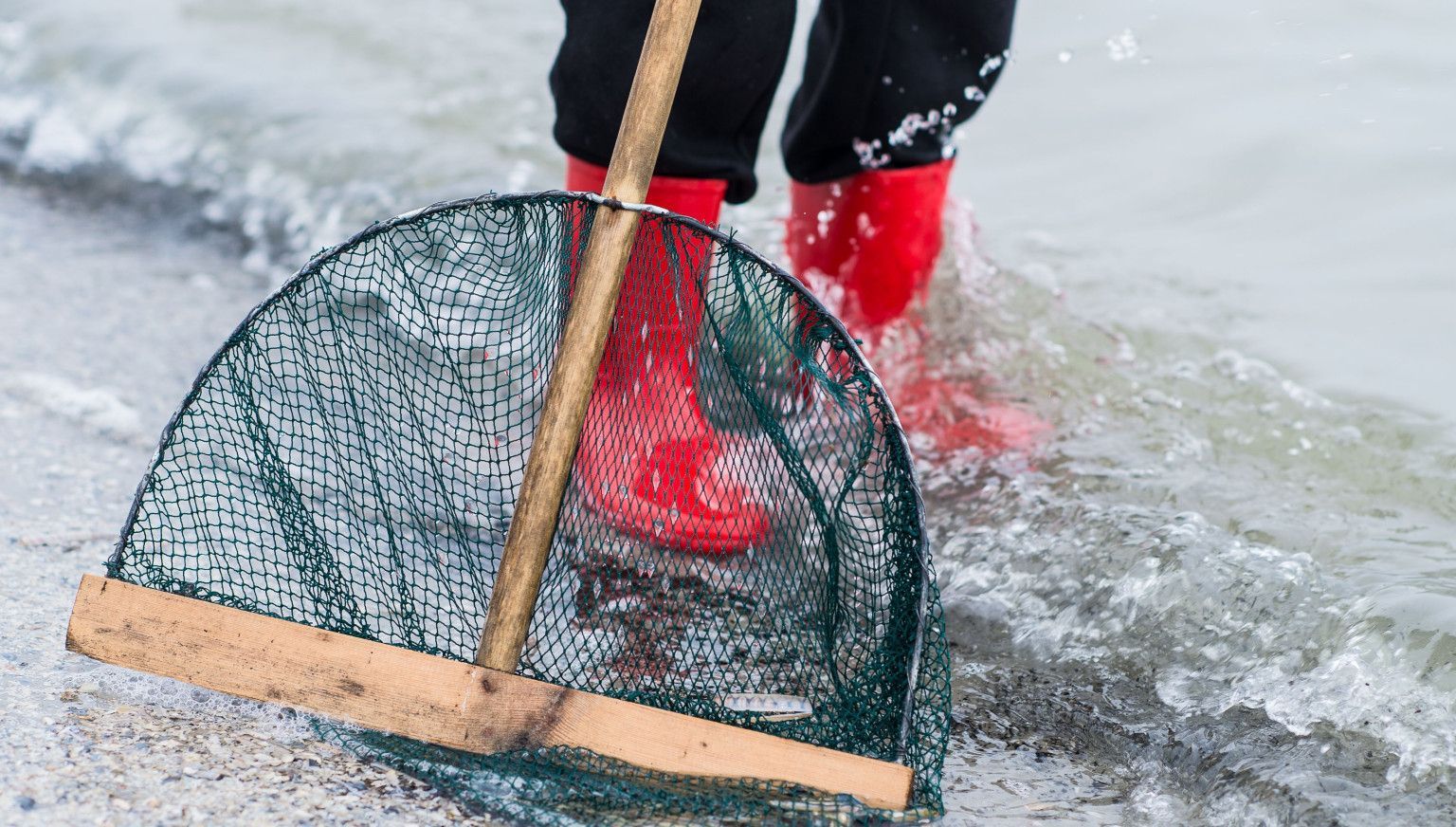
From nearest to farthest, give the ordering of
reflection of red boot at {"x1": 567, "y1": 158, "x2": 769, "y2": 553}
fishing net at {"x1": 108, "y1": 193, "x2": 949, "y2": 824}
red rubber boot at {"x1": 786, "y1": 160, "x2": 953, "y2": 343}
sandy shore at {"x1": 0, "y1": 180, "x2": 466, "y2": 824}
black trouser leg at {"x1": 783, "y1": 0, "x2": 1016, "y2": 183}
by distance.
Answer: sandy shore at {"x1": 0, "y1": 180, "x2": 466, "y2": 824} < fishing net at {"x1": 108, "y1": 193, "x2": 949, "y2": 824} < reflection of red boot at {"x1": 567, "y1": 158, "x2": 769, "y2": 553} < black trouser leg at {"x1": 783, "y1": 0, "x2": 1016, "y2": 183} < red rubber boot at {"x1": 786, "y1": 160, "x2": 953, "y2": 343}

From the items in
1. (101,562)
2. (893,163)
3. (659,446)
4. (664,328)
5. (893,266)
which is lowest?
(101,562)

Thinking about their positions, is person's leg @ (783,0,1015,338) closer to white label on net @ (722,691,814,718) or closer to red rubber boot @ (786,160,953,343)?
red rubber boot @ (786,160,953,343)

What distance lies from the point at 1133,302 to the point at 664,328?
1914mm

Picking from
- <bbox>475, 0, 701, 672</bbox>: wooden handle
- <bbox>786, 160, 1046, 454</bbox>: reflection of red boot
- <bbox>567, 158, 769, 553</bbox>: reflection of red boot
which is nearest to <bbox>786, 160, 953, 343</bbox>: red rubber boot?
<bbox>786, 160, 1046, 454</bbox>: reflection of red boot

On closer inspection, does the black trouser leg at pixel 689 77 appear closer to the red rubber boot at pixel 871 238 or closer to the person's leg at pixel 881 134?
the person's leg at pixel 881 134

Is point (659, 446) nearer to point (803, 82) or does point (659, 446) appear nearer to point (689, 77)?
point (689, 77)

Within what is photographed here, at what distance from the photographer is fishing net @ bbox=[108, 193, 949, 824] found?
161 centimetres

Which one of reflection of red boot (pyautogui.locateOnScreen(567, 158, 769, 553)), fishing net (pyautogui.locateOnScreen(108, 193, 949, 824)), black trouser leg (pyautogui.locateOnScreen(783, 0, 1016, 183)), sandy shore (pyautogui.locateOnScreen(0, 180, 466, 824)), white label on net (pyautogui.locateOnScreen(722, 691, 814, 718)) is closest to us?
sandy shore (pyautogui.locateOnScreen(0, 180, 466, 824))

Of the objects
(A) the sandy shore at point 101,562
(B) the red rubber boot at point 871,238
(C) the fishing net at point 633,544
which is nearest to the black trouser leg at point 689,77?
(C) the fishing net at point 633,544

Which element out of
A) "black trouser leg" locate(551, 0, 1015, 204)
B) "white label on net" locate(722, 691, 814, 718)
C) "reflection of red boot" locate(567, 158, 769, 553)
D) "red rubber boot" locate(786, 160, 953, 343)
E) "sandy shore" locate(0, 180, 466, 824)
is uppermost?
"black trouser leg" locate(551, 0, 1015, 204)

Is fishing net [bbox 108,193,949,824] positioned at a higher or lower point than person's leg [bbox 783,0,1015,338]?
lower

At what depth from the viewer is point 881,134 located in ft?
8.31

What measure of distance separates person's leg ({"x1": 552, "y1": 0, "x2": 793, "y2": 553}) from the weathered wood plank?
1.50 ft

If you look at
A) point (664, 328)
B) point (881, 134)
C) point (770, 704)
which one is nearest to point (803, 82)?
point (881, 134)
